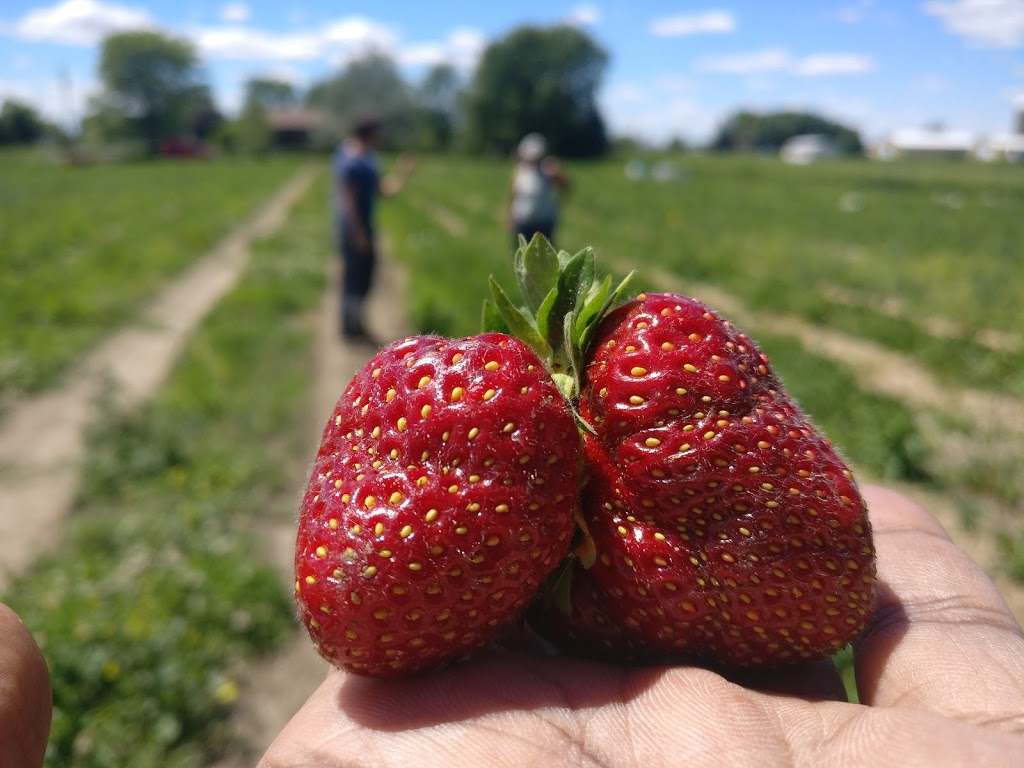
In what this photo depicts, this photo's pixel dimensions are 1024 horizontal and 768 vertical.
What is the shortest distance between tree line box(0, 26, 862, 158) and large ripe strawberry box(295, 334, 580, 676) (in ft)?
175

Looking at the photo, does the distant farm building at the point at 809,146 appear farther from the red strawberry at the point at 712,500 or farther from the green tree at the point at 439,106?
the red strawberry at the point at 712,500

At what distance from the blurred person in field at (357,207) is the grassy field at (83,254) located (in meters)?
2.84

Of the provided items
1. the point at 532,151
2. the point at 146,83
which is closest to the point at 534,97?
the point at 146,83

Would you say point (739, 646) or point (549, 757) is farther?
point (739, 646)

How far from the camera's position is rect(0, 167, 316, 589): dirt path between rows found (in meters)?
4.51

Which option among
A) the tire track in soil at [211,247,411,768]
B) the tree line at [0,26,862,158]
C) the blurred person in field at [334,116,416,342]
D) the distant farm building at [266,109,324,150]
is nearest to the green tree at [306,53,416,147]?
the tree line at [0,26,862,158]

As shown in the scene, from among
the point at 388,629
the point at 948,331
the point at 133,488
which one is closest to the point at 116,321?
the point at 133,488

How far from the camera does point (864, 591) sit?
1675 millimetres

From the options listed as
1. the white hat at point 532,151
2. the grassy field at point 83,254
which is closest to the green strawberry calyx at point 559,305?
the grassy field at point 83,254

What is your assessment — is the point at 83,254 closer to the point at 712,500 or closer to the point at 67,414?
the point at 67,414

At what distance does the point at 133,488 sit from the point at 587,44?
Result: 77.9 meters

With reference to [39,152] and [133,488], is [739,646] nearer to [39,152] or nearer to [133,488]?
[133,488]

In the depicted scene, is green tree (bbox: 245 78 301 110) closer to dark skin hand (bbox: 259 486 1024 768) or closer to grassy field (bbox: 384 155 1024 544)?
grassy field (bbox: 384 155 1024 544)

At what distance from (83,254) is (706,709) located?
15.9 meters
